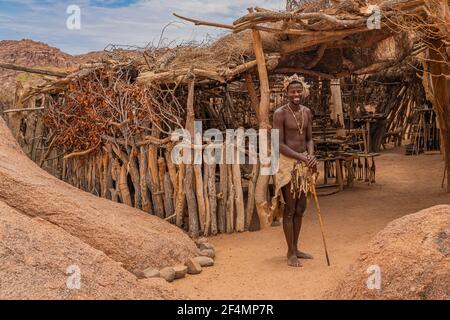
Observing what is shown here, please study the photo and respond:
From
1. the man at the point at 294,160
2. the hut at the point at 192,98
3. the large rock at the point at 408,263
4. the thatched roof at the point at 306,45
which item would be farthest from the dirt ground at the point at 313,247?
the thatched roof at the point at 306,45

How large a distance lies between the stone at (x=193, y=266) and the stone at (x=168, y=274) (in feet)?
0.79

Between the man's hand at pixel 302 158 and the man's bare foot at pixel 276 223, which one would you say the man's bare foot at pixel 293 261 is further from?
the man's bare foot at pixel 276 223

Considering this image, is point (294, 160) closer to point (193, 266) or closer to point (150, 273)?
point (193, 266)

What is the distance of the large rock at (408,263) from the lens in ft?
10.7

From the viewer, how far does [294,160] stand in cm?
486

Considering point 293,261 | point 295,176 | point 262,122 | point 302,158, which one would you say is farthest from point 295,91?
point 262,122

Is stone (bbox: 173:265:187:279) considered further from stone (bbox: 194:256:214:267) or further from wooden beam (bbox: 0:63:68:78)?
wooden beam (bbox: 0:63:68:78)

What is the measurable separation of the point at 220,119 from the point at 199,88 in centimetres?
111

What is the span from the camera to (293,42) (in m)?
7.12

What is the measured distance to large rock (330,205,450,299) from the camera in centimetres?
325

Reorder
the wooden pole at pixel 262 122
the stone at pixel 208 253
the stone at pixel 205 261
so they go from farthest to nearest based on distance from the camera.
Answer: the wooden pole at pixel 262 122
the stone at pixel 208 253
the stone at pixel 205 261

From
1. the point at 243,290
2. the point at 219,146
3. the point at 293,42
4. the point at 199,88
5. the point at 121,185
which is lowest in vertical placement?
the point at 243,290
